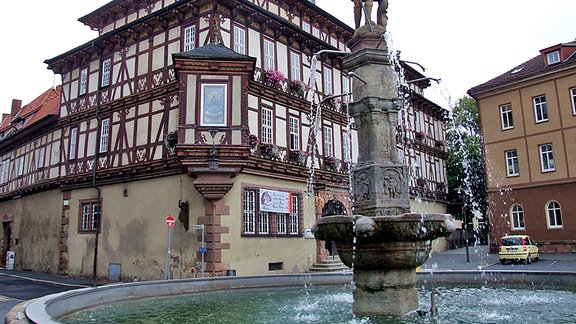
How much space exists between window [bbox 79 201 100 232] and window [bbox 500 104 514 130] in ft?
89.3

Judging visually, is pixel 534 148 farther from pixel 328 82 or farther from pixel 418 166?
pixel 328 82

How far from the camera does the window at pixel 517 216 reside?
31.4 metres

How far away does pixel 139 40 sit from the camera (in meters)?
24.0

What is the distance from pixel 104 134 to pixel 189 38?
728 centimetres

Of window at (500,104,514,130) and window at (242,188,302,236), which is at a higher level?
window at (500,104,514,130)

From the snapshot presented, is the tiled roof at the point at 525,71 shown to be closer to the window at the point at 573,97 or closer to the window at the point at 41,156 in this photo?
the window at the point at 573,97

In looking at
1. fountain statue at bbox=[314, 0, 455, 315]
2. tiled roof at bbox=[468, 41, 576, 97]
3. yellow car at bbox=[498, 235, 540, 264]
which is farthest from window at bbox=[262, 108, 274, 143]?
tiled roof at bbox=[468, 41, 576, 97]

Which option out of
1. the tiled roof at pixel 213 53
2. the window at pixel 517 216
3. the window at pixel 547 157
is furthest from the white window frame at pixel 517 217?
the tiled roof at pixel 213 53

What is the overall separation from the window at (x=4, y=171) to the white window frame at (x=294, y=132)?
82.3ft

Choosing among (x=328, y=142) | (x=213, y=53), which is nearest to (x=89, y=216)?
(x=213, y=53)

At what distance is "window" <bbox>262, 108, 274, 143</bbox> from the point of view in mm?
21984

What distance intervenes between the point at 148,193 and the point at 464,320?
17251 mm

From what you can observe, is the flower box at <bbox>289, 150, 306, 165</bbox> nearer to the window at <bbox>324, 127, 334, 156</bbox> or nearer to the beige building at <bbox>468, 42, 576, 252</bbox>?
the window at <bbox>324, 127, 334, 156</bbox>

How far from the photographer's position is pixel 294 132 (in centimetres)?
2388
